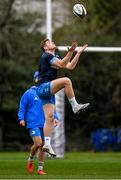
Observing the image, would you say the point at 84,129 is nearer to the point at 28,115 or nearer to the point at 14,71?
the point at 14,71

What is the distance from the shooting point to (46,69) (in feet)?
51.5

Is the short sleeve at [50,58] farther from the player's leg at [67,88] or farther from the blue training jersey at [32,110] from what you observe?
the blue training jersey at [32,110]

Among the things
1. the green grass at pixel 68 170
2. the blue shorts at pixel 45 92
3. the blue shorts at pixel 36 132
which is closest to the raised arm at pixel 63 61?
the blue shorts at pixel 45 92

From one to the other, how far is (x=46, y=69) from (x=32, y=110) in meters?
1.36

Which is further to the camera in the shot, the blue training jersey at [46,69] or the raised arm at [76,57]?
the blue training jersey at [46,69]

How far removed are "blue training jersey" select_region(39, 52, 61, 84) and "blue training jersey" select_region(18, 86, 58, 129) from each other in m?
0.82

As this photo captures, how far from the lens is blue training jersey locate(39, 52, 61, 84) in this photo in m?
15.6

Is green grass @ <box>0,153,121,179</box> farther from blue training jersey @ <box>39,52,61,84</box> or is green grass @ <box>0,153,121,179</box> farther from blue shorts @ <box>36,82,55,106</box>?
blue training jersey @ <box>39,52,61,84</box>

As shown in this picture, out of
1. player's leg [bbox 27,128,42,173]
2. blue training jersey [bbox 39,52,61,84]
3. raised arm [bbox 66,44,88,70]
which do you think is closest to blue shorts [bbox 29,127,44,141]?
player's leg [bbox 27,128,42,173]

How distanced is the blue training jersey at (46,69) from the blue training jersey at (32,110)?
2.68 ft

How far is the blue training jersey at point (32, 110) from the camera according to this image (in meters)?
16.6

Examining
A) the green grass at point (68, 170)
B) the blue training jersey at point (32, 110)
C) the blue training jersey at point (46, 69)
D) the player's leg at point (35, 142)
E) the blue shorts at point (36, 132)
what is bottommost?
the green grass at point (68, 170)

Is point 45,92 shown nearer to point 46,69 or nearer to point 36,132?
point 46,69

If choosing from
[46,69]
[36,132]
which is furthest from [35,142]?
[46,69]
